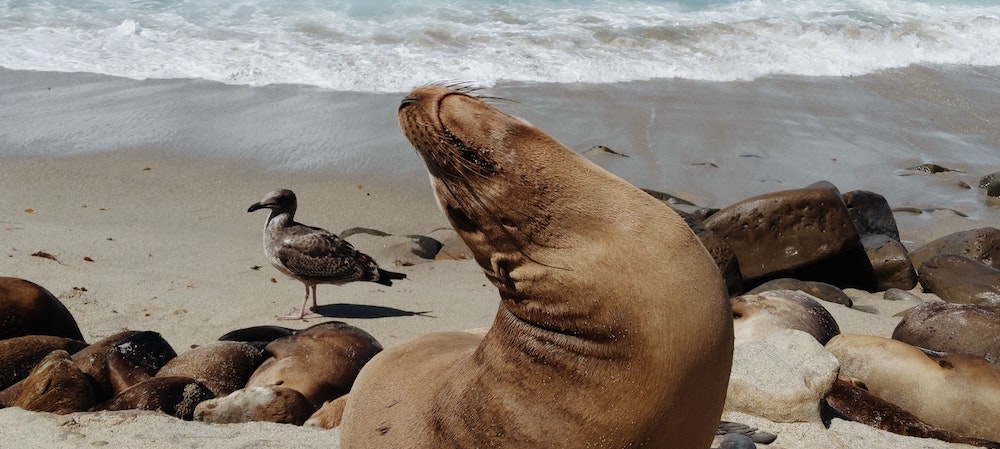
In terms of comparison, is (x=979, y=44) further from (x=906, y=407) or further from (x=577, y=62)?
(x=906, y=407)

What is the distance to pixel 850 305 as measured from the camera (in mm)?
7531

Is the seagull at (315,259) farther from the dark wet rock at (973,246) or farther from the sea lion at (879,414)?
the dark wet rock at (973,246)

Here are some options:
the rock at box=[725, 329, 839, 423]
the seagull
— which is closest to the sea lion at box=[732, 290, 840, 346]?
the rock at box=[725, 329, 839, 423]

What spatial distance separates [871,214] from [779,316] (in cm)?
392

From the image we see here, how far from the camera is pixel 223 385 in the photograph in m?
4.84

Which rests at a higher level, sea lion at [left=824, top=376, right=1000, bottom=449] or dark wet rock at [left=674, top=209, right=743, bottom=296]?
sea lion at [left=824, top=376, right=1000, bottom=449]

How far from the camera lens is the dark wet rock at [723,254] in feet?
25.1

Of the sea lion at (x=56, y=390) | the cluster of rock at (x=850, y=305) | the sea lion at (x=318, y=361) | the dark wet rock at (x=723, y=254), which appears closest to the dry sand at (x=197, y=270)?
the sea lion at (x=56, y=390)

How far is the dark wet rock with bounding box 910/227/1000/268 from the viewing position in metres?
8.40

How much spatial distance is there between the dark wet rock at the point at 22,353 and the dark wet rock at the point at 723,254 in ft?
15.1

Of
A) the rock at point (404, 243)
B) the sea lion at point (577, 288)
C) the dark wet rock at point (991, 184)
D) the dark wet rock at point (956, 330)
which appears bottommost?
the dark wet rock at point (991, 184)

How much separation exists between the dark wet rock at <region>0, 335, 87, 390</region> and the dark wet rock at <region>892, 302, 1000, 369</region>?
4.70 meters

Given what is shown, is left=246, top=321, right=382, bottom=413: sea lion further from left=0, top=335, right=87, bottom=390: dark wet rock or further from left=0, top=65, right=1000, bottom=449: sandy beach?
left=0, top=335, right=87, bottom=390: dark wet rock

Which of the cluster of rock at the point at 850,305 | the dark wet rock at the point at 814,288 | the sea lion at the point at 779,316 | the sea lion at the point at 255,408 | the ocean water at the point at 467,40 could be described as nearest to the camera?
the sea lion at the point at 255,408
